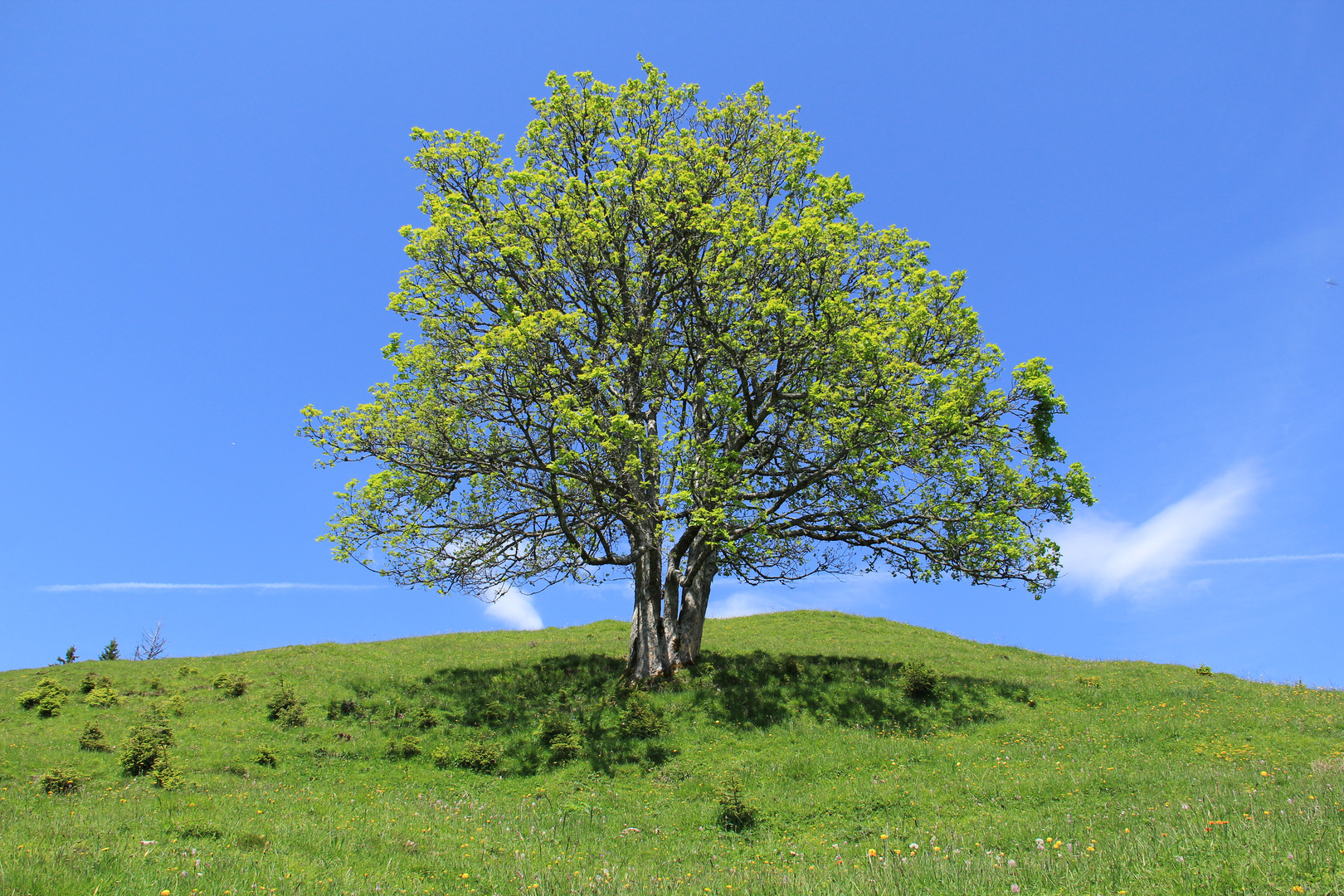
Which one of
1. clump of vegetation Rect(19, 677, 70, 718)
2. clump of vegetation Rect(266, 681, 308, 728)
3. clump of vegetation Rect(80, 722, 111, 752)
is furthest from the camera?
clump of vegetation Rect(19, 677, 70, 718)

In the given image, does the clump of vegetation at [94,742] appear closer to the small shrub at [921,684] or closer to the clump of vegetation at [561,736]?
the clump of vegetation at [561,736]

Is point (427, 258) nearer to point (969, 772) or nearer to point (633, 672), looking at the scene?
point (633, 672)

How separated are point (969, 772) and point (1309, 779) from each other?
615cm

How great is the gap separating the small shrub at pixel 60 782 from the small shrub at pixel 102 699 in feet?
24.7

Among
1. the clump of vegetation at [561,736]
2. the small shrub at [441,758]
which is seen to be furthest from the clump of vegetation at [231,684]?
the clump of vegetation at [561,736]

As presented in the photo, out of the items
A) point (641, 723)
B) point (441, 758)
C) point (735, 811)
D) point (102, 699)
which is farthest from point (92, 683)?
point (735, 811)

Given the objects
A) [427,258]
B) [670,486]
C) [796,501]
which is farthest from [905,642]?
[427,258]

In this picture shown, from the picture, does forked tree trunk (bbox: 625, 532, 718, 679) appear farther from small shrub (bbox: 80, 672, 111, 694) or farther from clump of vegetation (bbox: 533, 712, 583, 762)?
small shrub (bbox: 80, 672, 111, 694)

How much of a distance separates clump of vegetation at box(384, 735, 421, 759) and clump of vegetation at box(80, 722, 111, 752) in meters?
7.76

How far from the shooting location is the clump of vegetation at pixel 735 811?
15.1 meters

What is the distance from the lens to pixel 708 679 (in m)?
23.6

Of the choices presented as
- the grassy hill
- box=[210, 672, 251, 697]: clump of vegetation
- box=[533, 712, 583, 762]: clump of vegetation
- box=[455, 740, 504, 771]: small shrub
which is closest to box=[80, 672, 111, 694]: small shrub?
the grassy hill

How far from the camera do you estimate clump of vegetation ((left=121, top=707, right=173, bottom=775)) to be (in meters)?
18.6

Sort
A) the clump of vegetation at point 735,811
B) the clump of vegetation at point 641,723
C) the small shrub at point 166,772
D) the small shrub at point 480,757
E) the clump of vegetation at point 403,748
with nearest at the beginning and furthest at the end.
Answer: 1. the clump of vegetation at point 735,811
2. the small shrub at point 166,772
3. the small shrub at point 480,757
4. the clump of vegetation at point 403,748
5. the clump of vegetation at point 641,723
